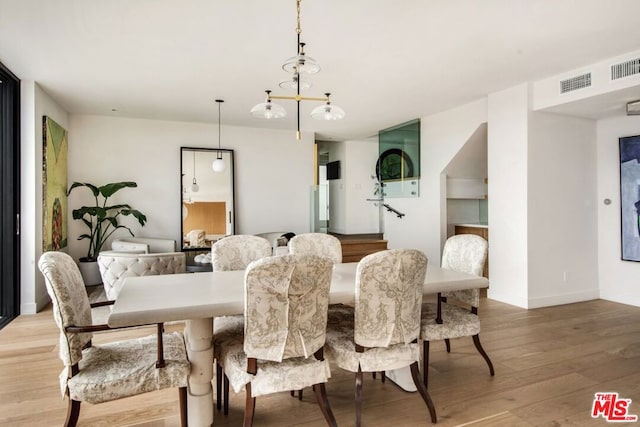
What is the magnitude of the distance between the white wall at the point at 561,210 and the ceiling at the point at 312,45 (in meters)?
0.40

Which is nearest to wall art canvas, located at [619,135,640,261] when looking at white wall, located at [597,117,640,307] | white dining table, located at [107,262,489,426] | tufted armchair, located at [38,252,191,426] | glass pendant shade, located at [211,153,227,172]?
white wall, located at [597,117,640,307]

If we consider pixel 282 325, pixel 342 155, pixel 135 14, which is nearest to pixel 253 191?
pixel 342 155

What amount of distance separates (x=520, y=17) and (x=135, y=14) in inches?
113

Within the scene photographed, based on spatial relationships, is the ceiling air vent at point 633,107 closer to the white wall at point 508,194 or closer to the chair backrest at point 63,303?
the white wall at point 508,194

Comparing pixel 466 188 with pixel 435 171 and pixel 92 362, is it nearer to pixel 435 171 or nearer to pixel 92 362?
pixel 435 171

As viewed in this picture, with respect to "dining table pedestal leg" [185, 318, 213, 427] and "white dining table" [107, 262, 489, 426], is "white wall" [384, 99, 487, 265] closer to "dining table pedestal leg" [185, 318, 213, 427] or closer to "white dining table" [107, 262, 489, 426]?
"white dining table" [107, 262, 489, 426]

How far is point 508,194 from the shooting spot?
4.74 metres

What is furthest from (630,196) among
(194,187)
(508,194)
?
(194,187)

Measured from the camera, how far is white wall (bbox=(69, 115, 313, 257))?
598 centimetres

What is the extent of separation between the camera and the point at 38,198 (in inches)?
173

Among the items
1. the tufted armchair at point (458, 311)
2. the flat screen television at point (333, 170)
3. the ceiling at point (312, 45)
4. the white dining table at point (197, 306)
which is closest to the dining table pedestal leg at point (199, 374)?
the white dining table at point (197, 306)

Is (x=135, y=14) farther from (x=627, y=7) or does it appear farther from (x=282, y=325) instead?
(x=627, y=7)

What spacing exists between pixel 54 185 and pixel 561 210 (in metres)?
6.53

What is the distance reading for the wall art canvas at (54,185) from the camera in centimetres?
457
